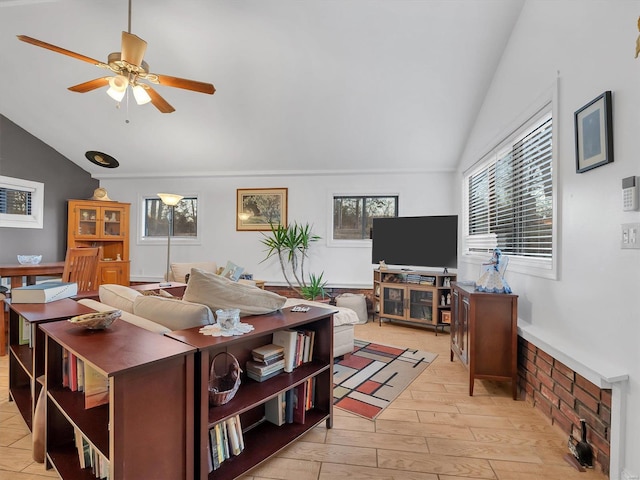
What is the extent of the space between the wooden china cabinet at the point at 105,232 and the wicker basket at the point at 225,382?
4.33 m

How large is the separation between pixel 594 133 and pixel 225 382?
2323 mm

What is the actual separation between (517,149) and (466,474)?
2.46 meters

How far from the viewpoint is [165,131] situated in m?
4.41

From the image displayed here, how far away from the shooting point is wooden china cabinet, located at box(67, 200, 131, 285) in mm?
4898

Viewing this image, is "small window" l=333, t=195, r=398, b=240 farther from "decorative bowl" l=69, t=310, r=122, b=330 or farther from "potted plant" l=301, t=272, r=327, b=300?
"decorative bowl" l=69, t=310, r=122, b=330

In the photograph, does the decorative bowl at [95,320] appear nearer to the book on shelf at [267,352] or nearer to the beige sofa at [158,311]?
the beige sofa at [158,311]

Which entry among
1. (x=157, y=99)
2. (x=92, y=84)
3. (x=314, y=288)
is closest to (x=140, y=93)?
(x=157, y=99)

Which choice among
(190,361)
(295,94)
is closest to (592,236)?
(190,361)

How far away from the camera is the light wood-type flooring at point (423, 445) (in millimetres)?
1562

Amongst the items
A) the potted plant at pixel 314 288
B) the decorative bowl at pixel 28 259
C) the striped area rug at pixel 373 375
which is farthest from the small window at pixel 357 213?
the decorative bowl at pixel 28 259

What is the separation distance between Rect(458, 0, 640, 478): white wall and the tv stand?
5.13ft

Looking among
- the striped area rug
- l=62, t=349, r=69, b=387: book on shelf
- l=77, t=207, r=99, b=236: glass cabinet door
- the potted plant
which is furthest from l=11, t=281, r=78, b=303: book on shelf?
l=77, t=207, r=99, b=236: glass cabinet door

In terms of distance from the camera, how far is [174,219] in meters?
5.57

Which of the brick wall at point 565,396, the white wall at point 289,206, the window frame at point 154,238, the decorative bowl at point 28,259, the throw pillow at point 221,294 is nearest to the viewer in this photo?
the brick wall at point 565,396
